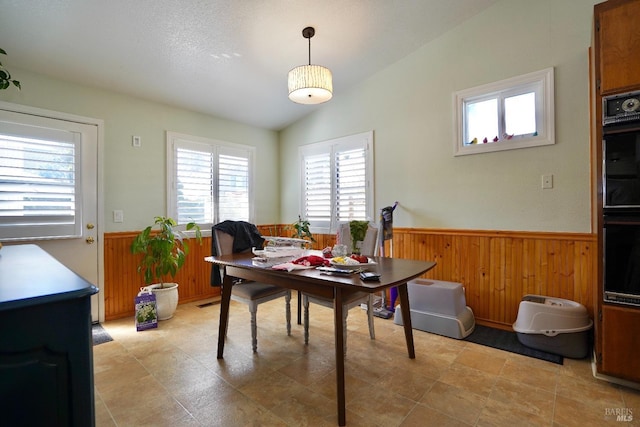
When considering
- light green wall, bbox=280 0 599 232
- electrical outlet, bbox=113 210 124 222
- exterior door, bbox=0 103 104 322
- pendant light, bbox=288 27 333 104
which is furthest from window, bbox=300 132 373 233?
exterior door, bbox=0 103 104 322

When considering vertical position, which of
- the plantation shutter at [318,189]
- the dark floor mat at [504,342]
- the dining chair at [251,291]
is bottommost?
the dark floor mat at [504,342]

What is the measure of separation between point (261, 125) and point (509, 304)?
3859 mm

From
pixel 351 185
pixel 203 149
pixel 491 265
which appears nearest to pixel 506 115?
pixel 491 265

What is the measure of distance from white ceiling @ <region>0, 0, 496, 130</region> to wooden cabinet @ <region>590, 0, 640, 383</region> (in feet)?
4.01

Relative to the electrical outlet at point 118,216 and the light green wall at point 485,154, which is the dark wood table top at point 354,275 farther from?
the electrical outlet at point 118,216

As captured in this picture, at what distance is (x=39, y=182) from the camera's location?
280 cm

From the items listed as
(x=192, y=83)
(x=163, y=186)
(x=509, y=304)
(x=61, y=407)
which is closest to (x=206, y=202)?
(x=163, y=186)

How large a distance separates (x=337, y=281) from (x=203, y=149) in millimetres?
3076

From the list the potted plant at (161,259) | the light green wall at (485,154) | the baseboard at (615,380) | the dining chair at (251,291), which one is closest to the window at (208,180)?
the potted plant at (161,259)

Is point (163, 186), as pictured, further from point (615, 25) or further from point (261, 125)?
point (615, 25)

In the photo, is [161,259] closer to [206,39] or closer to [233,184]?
[233,184]

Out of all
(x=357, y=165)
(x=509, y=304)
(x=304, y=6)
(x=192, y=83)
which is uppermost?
(x=304, y=6)

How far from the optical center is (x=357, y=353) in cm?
245

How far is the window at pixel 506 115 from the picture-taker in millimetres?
2670
